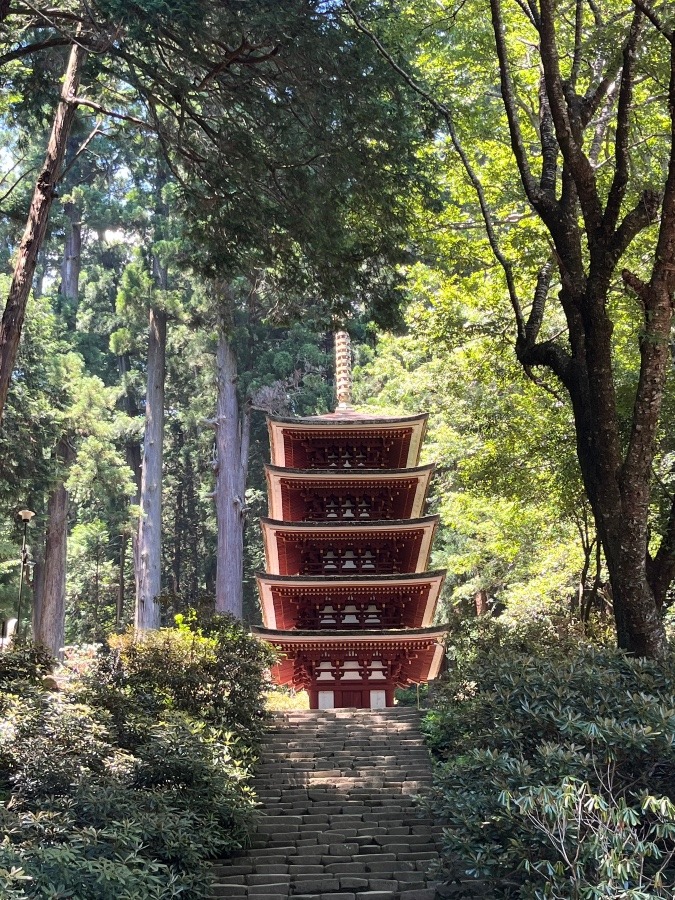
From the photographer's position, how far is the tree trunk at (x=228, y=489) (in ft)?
80.4

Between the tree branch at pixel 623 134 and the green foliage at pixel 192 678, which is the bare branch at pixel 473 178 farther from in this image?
the green foliage at pixel 192 678

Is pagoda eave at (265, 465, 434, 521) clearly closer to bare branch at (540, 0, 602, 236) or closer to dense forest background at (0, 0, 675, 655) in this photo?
dense forest background at (0, 0, 675, 655)

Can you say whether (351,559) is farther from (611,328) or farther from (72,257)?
(72,257)

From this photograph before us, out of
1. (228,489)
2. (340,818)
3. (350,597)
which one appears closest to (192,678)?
(340,818)

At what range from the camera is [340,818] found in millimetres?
8273

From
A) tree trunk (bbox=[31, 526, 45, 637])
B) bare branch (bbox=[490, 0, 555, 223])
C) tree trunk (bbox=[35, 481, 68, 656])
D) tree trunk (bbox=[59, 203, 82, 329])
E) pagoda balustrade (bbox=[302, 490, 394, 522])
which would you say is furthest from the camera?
tree trunk (bbox=[59, 203, 82, 329])

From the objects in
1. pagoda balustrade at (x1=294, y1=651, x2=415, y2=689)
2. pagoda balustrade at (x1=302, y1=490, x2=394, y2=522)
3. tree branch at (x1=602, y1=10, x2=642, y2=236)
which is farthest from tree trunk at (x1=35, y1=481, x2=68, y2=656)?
tree branch at (x1=602, y1=10, x2=642, y2=236)

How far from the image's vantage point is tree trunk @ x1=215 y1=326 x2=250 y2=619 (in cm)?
2452

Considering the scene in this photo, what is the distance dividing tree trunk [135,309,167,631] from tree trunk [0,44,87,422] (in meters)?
14.2

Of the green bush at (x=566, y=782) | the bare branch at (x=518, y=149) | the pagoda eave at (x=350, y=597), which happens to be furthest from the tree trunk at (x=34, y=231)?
the pagoda eave at (x=350, y=597)

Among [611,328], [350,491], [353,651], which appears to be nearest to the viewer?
[611,328]

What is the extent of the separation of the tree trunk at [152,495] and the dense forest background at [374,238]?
0.51 feet

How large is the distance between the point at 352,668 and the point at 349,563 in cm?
184

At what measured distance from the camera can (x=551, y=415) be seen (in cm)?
1282
